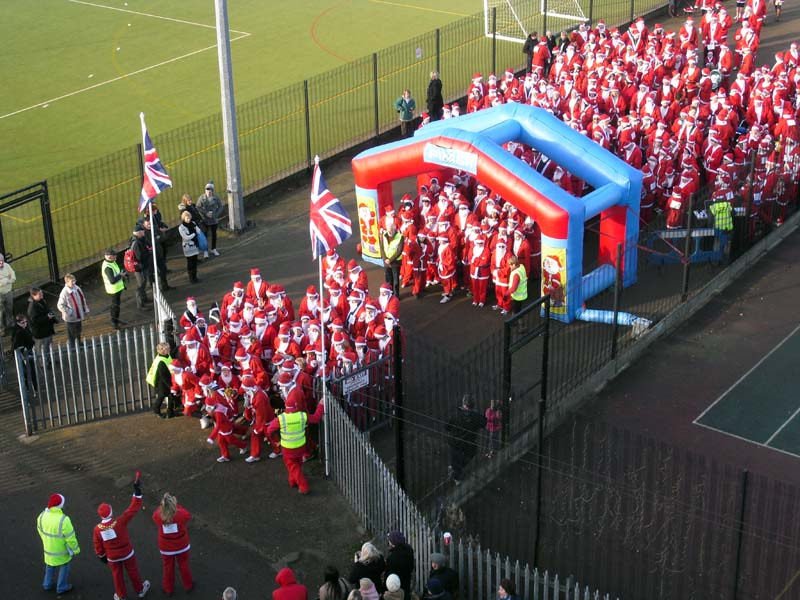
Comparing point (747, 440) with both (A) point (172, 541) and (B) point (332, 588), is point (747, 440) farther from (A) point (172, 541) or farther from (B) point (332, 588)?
(A) point (172, 541)

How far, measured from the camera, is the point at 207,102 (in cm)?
3055

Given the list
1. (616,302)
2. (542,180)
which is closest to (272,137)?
(542,180)

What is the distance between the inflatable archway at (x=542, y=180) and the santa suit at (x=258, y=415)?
5.58 metres

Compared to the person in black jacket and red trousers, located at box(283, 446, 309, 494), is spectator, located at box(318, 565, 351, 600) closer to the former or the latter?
red trousers, located at box(283, 446, 309, 494)

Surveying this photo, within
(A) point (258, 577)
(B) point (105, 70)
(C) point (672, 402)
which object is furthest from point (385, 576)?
(B) point (105, 70)

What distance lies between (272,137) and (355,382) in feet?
42.0

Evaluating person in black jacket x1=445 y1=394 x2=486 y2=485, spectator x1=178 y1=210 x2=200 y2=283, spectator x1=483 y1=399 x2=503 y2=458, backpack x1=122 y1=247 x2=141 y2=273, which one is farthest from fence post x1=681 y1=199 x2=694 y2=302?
backpack x1=122 y1=247 x2=141 y2=273

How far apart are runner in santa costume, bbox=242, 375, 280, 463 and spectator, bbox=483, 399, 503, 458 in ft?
9.44

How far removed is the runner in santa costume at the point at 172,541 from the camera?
504 inches

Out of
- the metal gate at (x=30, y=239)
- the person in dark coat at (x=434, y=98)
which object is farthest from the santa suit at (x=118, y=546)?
the person in dark coat at (x=434, y=98)

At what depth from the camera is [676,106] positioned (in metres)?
24.6

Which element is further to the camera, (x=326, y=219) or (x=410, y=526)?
(x=326, y=219)

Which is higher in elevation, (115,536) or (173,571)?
(115,536)

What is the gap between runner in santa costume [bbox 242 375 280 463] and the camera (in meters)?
15.5
